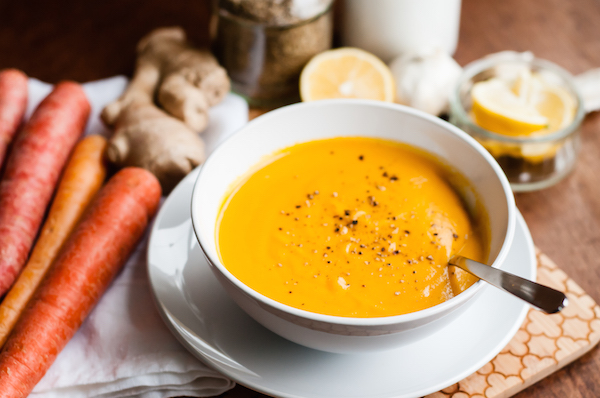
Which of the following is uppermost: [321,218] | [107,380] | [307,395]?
[321,218]

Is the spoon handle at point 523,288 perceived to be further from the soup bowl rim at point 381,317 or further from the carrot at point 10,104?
the carrot at point 10,104

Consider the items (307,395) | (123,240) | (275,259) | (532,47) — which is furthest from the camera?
(532,47)

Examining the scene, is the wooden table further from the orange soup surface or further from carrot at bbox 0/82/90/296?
the orange soup surface

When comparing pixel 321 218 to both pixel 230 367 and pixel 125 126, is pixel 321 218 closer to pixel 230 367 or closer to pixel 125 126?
pixel 230 367

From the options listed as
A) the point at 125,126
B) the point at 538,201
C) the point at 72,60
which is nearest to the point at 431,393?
the point at 538,201

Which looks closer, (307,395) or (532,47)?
(307,395)

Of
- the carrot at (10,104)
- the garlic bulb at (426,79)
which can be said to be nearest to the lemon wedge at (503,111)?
the garlic bulb at (426,79)

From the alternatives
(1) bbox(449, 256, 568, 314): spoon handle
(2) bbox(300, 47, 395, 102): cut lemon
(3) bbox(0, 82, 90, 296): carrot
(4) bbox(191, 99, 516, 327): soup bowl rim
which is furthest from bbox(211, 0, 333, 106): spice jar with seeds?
(1) bbox(449, 256, 568, 314): spoon handle
